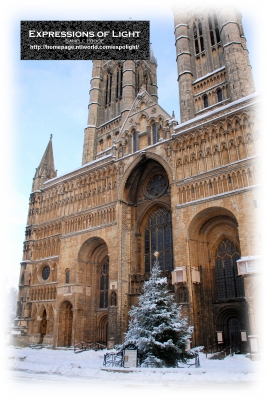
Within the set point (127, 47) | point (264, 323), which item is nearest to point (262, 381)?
point (264, 323)

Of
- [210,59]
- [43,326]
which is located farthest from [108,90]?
[43,326]

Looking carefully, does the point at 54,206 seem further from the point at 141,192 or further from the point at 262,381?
the point at 262,381

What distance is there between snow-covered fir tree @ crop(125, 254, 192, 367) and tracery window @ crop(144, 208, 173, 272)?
940 cm

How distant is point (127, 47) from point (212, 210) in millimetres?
14055

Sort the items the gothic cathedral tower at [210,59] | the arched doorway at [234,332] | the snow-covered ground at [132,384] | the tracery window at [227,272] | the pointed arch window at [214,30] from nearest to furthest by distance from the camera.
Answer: the snow-covered ground at [132,384] → the arched doorway at [234,332] → the tracery window at [227,272] → the gothic cathedral tower at [210,59] → the pointed arch window at [214,30]

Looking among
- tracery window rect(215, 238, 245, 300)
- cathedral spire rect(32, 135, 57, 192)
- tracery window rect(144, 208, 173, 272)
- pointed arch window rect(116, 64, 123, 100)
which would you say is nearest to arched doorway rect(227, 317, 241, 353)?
tracery window rect(215, 238, 245, 300)

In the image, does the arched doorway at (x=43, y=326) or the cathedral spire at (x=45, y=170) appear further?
the cathedral spire at (x=45, y=170)

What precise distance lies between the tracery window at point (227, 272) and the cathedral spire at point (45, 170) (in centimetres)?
2382

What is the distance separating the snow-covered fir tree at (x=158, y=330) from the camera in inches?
582

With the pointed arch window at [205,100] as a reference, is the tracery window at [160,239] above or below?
below

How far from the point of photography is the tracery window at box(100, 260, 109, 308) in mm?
29844

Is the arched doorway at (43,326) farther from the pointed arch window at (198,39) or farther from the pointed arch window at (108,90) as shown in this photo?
the pointed arch window at (198,39)

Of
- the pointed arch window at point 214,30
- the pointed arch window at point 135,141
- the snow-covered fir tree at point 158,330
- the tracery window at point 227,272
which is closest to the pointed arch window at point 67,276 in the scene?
the pointed arch window at point 135,141

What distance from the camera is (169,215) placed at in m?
27.4
